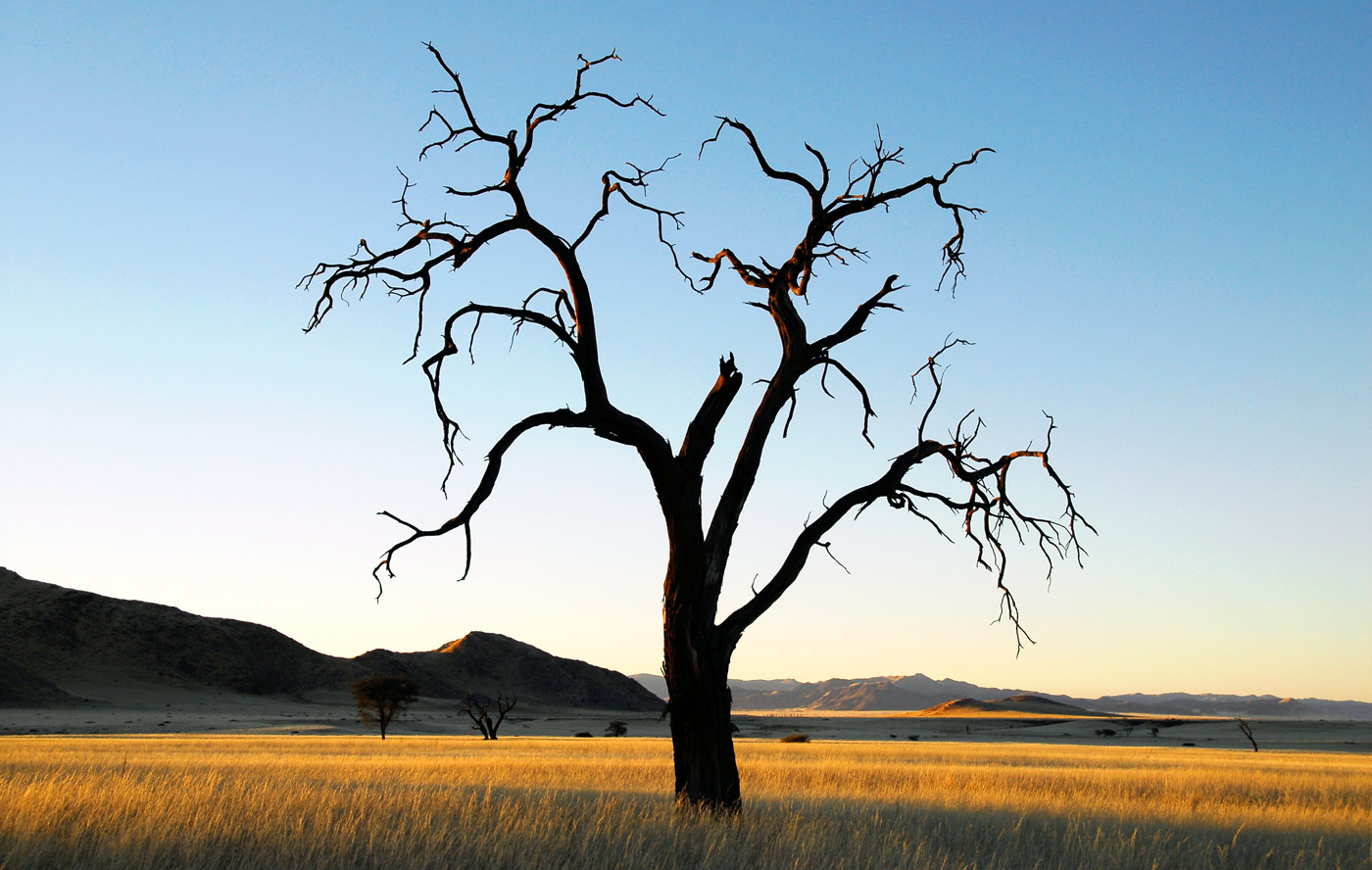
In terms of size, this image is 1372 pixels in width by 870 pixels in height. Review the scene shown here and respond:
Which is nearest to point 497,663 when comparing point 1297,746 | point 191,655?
point 191,655

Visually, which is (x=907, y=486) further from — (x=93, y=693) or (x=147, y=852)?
(x=93, y=693)

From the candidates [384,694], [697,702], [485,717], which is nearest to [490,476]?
[697,702]

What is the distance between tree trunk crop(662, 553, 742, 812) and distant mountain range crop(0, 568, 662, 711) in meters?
106

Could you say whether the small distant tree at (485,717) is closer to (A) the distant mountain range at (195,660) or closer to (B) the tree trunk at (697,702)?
(B) the tree trunk at (697,702)

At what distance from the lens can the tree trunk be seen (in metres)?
10.8

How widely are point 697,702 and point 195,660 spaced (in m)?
140

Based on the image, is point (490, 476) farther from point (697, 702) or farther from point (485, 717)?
point (485, 717)

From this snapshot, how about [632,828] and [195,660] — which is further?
[195,660]

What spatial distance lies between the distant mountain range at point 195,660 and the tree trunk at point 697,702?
10647 cm

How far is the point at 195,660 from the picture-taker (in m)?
132

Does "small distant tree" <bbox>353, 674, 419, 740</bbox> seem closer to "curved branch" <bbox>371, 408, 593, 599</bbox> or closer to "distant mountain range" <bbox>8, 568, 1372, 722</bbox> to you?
"distant mountain range" <bbox>8, 568, 1372, 722</bbox>

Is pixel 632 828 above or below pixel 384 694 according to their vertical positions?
below

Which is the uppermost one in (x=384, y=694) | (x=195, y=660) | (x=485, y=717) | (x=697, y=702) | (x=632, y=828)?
(x=195, y=660)

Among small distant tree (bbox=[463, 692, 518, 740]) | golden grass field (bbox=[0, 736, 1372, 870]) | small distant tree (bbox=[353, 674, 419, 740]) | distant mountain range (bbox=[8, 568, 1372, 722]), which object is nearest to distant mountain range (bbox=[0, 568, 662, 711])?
distant mountain range (bbox=[8, 568, 1372, 722])
